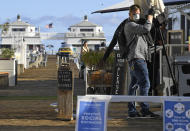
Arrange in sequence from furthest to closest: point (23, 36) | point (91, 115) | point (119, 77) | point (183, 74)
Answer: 1. point (23, 36)
2. point (119, 77)
3. point (183, 74)
4. point (91, 115)

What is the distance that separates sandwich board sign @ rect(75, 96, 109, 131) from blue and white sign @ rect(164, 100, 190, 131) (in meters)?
0.63

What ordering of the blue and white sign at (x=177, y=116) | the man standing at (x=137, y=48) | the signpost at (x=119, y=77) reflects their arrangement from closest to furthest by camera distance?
the blue and white sign at (x=177, y=116), the man standing at (x=137, y=48), the signpost at (x=119, y=77)

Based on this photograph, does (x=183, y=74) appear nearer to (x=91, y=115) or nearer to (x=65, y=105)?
(x=65, y=105)

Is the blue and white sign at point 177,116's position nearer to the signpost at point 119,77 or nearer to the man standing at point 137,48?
the man standing at point 137,48

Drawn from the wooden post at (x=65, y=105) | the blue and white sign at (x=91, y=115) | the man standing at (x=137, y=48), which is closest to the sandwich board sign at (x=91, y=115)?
the blue and white sign at (x=91, y=115)

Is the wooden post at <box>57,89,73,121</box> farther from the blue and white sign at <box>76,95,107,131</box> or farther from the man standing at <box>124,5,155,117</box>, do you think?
the blue and white sign at <box>76,95,107,131</box>

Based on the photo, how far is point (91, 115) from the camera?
584cm

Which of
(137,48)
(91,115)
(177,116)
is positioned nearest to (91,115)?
(91,115)

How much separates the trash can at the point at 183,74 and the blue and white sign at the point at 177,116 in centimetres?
365

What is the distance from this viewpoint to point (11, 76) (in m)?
21.3

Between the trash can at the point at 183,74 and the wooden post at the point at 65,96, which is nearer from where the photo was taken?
the wooden post at the point at 65,96

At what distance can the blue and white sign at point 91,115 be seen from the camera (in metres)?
5.79

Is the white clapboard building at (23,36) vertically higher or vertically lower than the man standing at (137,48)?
higher

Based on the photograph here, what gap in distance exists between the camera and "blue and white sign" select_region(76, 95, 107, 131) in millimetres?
5793
